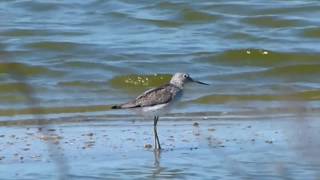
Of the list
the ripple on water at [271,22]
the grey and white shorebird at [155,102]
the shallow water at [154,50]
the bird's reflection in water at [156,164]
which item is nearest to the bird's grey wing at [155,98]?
the grey and white shorebird at [155,102]

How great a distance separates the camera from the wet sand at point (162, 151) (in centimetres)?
641

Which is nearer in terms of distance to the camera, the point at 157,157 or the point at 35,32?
the point at 157,157

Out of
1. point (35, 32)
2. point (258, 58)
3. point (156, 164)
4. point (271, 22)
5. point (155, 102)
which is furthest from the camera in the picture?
point (271, 22)

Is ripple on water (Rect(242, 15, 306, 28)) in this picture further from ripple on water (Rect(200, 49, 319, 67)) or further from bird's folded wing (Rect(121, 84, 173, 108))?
bird's folded wing (Rect(121, 84, 173, 108))

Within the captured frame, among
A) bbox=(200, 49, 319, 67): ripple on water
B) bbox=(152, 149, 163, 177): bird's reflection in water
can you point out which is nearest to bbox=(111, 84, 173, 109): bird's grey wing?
bbox=(152, 149, 163, 177): bird's reflection in water

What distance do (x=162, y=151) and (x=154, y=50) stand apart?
249 inches

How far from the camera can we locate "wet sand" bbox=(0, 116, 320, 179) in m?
6.41

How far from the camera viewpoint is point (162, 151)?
24.7 ft

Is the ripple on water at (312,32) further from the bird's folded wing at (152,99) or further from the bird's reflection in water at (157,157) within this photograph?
the bird's reflection in water at (157,157)

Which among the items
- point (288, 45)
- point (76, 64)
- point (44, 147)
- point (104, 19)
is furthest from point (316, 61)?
point (44, 147)

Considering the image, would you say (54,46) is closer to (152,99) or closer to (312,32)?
(312,32)

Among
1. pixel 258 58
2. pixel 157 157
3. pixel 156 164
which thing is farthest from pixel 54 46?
pixel 156 164

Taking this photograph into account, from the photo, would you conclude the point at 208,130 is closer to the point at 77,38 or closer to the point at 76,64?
the point at 76,64

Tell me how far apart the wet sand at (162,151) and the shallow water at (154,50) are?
0.68 metres
